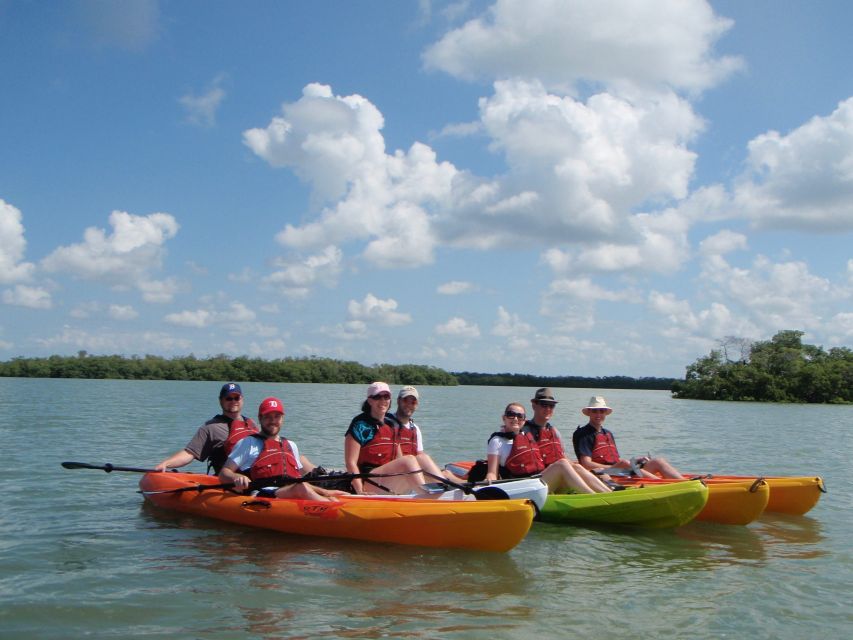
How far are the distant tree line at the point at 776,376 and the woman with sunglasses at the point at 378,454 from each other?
51189mm

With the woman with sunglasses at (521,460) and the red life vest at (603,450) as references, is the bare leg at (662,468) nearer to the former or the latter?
the red life vest at (603,450)

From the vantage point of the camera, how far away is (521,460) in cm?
834

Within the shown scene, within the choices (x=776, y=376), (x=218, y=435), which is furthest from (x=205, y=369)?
(x=218, y=435)

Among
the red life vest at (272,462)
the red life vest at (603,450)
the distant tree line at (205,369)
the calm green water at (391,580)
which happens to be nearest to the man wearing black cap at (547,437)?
the calm green water at (391,580)

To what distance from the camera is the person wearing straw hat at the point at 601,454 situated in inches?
371

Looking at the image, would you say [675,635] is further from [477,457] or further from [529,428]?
[477,457]

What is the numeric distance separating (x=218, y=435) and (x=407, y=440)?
2282mm

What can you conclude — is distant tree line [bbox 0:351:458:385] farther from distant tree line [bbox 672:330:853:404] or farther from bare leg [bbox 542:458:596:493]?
bare leg [bbox 542:458:596:493]

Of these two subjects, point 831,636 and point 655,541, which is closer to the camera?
point 831,636

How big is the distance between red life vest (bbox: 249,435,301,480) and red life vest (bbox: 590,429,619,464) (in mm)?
4015

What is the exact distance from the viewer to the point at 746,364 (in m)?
56.6

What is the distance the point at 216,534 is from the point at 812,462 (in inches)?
547

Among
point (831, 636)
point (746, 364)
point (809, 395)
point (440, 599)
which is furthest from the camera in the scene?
point (746, 364)

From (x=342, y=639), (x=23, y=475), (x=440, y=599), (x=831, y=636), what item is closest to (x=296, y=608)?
(x=342, y=639)
